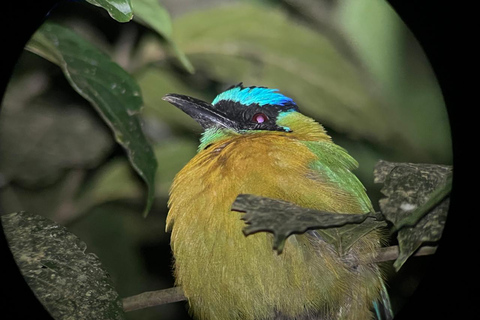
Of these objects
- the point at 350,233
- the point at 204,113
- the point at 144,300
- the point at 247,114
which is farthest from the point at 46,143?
the point at 350,233

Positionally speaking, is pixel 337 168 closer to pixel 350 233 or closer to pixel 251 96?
pixel 251 96

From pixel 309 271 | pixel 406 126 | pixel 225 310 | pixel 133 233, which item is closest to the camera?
pixel 309 271

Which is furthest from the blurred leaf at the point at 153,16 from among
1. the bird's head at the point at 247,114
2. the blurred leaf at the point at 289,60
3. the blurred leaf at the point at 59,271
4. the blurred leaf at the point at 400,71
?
the blurred leaf at the point at 400,71

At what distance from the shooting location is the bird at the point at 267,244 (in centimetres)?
230

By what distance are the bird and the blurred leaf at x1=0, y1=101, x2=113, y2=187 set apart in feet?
3.94

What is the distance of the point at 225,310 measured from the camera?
8.14 ft

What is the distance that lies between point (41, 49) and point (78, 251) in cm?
98

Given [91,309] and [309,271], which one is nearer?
[91,309]

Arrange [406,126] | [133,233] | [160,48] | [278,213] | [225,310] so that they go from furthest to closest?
[133,233] → [406,126] → [160,48] → [225,310] → [278,213]

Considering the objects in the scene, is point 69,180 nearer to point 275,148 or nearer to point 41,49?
point 41,49

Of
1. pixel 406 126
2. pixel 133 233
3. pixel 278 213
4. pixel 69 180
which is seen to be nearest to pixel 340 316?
pixel 278 213

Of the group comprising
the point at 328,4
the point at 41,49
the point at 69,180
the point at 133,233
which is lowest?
the point at 133,233

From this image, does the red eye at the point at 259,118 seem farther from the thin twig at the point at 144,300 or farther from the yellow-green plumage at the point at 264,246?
the thin twig at the point at 144,300

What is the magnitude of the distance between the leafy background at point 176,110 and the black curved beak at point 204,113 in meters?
0.29
